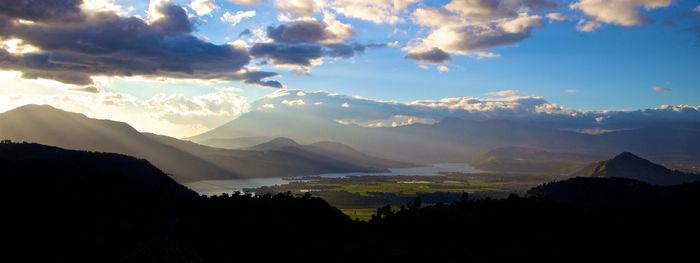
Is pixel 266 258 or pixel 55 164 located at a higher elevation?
pixel 55 164

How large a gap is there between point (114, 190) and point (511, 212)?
108915mm

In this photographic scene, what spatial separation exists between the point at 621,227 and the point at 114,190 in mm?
130964

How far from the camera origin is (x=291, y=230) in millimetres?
137000

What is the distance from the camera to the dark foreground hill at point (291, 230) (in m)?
105

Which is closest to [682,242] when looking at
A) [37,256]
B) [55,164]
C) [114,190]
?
[37,256]

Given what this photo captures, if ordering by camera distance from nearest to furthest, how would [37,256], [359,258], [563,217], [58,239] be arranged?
[37,256] < [58,239] < [359,258] < [563,217]

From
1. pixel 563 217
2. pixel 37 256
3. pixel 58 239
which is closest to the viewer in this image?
pixel 37 256

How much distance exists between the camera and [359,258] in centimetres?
11662

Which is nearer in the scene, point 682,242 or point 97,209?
point 682,242

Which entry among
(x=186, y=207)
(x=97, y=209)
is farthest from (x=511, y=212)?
(x=97, y=209)

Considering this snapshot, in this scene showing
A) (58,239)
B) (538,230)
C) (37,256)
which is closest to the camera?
(37,256)

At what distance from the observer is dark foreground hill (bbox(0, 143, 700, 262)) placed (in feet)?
345

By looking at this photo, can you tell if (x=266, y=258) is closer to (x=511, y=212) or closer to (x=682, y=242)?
(x=511, y=212)

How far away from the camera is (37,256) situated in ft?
330
